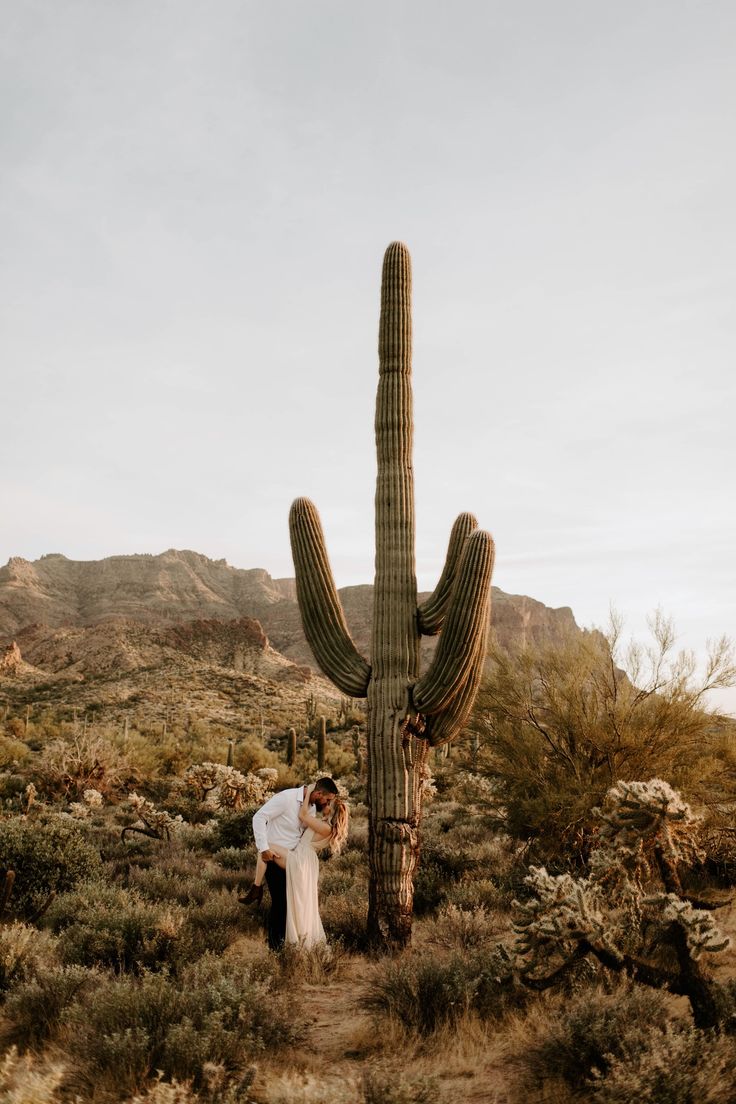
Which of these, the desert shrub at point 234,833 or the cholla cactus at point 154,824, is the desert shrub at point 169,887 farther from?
the cholla cactus at point 154,824

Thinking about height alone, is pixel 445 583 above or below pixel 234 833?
above

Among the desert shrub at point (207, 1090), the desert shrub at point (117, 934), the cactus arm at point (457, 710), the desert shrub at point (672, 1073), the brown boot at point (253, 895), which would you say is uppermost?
the cactus arm at point (457, 710)

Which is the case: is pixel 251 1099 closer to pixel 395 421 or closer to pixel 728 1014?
pixel 728 1014

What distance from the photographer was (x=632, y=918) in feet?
17.4

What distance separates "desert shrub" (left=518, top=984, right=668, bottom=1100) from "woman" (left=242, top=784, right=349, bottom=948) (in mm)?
2446

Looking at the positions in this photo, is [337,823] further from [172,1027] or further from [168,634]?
[168,634]

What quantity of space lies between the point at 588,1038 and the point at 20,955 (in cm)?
393

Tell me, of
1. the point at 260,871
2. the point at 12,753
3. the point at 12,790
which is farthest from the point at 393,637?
the point at 12,753

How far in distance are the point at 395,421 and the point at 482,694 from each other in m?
4.57

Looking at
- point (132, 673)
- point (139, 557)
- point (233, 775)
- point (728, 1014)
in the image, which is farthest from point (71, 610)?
point (728, 1014)

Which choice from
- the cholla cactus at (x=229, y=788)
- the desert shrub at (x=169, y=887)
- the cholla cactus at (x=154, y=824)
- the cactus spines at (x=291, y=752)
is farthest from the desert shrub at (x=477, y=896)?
the cactus spines at (x=291, y=752)

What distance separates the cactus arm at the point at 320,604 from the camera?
746 cm

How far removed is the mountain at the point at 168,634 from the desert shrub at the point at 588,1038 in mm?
6869

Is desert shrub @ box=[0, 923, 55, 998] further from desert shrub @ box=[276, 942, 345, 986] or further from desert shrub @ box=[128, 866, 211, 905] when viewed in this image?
desert shrub @ box=[128, 866, 211, 905]
